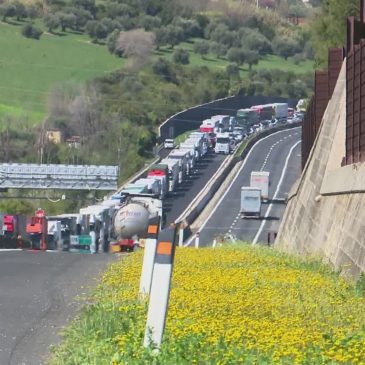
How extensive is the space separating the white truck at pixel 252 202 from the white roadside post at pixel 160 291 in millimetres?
73333

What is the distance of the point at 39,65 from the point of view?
547 ft

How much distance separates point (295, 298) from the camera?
1334cm

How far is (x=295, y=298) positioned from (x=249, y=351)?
4223 millimetres

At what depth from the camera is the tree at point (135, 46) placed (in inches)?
6964

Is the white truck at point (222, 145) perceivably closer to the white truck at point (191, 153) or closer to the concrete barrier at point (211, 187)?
the concrete barrier at point (211, 187)

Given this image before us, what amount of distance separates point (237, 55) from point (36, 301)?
17824cm

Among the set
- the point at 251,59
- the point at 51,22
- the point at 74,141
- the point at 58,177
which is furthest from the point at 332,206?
the point at 51,22

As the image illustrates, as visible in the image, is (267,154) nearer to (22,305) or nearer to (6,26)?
(6,26)

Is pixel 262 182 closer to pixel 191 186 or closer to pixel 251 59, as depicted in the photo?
pixel 191 186

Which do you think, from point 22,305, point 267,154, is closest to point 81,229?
point 22,305

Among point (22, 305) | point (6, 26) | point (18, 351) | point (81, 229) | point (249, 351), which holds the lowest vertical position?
point (6, 26)

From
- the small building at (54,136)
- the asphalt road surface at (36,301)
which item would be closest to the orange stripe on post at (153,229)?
the asphalt road surface at (36,301)

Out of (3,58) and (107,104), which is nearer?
(107,104)

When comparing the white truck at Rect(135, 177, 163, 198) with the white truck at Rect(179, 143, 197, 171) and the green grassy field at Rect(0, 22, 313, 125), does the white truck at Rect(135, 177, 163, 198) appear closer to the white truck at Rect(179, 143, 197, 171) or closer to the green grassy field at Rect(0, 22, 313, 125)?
the white truck at Rect(179, 143, 197, 171)
